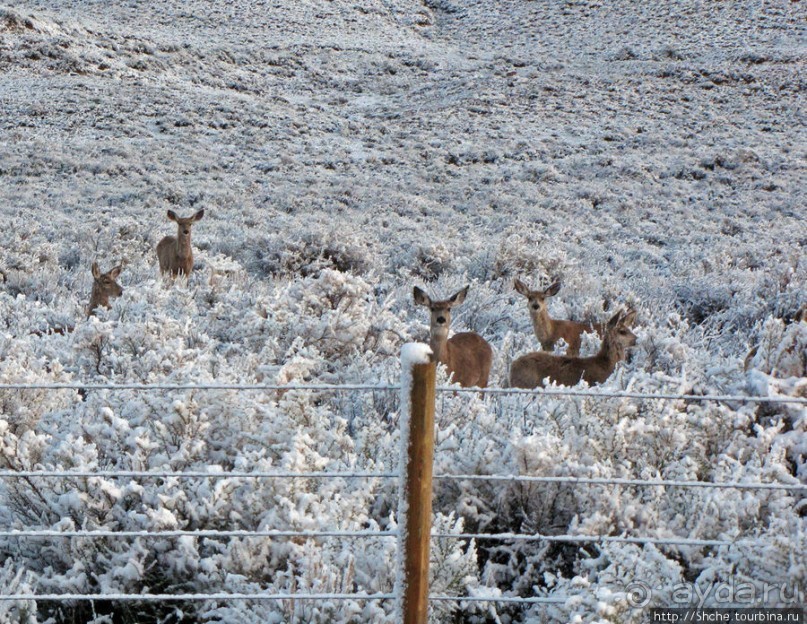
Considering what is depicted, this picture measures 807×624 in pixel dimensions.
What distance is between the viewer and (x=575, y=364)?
6.52 m

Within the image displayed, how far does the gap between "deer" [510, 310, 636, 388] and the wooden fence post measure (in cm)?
351

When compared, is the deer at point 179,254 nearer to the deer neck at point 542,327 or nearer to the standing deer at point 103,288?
the standing deer at point 103,288

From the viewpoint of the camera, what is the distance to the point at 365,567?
3461mm

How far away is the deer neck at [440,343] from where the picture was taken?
21.4ft

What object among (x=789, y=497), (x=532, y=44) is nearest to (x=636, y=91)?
(x=532, y=44)

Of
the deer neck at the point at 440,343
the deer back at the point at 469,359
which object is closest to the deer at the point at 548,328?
the deer back at the point at 469,359

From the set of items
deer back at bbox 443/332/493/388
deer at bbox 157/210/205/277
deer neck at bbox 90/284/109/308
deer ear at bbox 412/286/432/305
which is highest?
deer at bbox 157/210/205/277

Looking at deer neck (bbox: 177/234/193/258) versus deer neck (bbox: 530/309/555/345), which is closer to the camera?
deer neck (bbox: 530/309/555/345)

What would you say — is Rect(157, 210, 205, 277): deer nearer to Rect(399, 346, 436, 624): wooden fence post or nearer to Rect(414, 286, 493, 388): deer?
Rect(414, 286, 493, 388): deer

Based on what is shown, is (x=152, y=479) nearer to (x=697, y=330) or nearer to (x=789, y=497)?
(x=789, y=497)

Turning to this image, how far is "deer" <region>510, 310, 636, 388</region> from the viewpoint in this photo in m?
6.38

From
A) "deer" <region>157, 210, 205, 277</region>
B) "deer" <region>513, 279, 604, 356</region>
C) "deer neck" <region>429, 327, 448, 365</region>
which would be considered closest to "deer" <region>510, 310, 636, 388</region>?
"deer neck" <region>429, 327, 448, 365</region>

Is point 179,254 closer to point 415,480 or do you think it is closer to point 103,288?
point 103,288

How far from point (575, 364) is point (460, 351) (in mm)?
940
